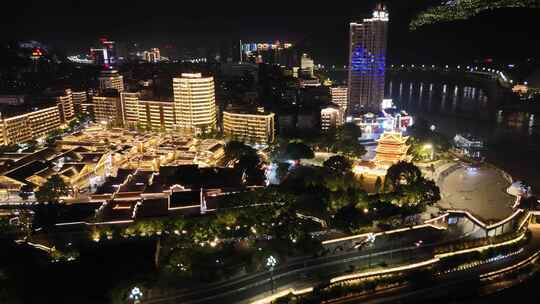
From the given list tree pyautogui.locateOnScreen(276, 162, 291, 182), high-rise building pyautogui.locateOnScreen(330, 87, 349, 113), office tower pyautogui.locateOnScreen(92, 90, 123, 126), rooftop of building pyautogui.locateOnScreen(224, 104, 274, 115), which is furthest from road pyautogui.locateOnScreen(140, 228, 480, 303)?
high-rise building pyautogui.locateOnScreen(330, 87, 349, 113)

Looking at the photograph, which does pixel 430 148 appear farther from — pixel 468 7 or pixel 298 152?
pixel 468 7

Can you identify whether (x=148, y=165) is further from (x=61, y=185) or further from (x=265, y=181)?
(x=265, y=181)

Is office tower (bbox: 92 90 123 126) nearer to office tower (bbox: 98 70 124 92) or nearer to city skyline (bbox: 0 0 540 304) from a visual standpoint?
city skyline (bbox: 0 0 540 304)

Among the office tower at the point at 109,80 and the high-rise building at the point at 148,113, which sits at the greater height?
the office tower at the point at 109,80

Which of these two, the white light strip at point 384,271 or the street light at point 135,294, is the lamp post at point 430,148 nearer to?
the white light strip at point 384,271

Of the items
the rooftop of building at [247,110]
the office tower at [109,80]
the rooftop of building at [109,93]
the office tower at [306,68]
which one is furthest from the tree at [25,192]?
the office tower at [306,68]

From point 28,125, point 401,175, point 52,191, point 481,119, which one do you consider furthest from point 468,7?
point 28,125

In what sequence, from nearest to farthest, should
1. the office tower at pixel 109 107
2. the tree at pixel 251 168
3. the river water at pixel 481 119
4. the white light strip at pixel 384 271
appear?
the white light strip at pixel 384 271 < the tree at pixel 251 168 < the river water at pixel 481 119 < the office tower at pixel 109 107
